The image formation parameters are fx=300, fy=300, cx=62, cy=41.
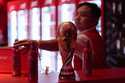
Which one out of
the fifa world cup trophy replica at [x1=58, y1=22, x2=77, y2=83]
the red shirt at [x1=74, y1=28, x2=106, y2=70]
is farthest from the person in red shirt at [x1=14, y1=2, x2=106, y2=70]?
the fifa world cup trophy replica at [x1=58, y1=22, x2=77, y2=83]

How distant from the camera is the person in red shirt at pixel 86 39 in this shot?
1500 mm

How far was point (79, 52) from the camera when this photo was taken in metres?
1.49

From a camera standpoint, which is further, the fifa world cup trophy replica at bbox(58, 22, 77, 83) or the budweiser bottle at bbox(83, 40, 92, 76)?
the budweiser bottle at bbox(83, 40, 92, 76)

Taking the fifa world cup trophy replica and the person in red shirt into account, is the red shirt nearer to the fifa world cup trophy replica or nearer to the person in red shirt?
the person in red shirt

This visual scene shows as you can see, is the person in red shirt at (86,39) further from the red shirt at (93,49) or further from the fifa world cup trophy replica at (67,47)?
the fifa world cup trophy replica at (67,47)

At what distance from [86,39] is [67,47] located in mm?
327

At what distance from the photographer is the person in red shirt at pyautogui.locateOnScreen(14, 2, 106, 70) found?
150cm

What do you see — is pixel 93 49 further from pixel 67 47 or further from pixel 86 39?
pixel 67 47

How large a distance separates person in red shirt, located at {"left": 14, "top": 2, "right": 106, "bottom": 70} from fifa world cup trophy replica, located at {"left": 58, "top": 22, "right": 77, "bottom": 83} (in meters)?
0.14

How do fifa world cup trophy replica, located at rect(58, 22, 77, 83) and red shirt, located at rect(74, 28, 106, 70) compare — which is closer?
fifa world cup trophy replica, located at rect(58, 22, 77, 83)

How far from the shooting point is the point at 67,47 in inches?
52.2

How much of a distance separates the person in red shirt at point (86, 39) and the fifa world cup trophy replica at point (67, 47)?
Result: 5.6 inches

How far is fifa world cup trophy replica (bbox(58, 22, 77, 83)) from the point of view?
130 centimetres

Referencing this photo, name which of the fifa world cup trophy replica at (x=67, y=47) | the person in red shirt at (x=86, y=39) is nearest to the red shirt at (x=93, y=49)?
the person in red shirt at (x=86, y=39)
